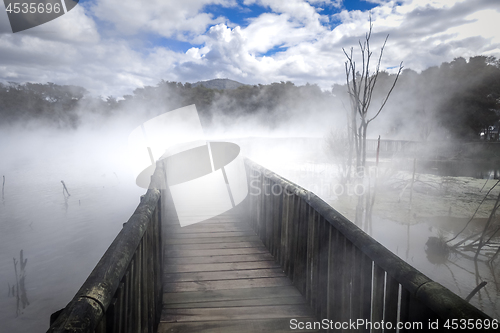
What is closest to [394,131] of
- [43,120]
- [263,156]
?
[263,156]

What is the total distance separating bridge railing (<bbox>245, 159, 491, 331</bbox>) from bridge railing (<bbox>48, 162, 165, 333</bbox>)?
98 centimetres

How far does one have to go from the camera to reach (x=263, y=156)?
17.2 meters

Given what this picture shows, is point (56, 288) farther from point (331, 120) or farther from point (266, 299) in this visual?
point (331, 120)

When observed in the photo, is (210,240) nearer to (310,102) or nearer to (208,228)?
(208,228)

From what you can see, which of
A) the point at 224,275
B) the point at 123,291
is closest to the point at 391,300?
the point at 123,291

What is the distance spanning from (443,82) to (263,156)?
24.3 metres

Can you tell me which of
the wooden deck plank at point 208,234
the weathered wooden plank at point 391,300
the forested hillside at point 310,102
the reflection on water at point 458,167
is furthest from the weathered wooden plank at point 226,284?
the forested hillside at point 310,102

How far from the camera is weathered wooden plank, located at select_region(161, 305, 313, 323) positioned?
221 cm

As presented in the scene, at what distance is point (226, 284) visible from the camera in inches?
107

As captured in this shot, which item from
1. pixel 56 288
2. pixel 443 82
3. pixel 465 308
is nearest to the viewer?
pixel 465 308

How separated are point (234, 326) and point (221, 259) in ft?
3.93

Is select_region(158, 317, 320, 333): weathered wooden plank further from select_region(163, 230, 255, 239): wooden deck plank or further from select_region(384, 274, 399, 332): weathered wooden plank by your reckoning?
select_region(163, 230, 255, 239): wooden deck plank

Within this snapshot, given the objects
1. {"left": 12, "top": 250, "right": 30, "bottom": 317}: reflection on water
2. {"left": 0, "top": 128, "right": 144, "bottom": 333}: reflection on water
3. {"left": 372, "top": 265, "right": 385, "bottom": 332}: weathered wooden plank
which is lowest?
{"left": 0, "top": 128, "right": 144, "bottom": 333}: reflection on water

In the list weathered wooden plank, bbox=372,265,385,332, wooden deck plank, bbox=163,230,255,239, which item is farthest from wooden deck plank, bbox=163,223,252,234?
weathered wooden plank, bbox=372,265,385,332
